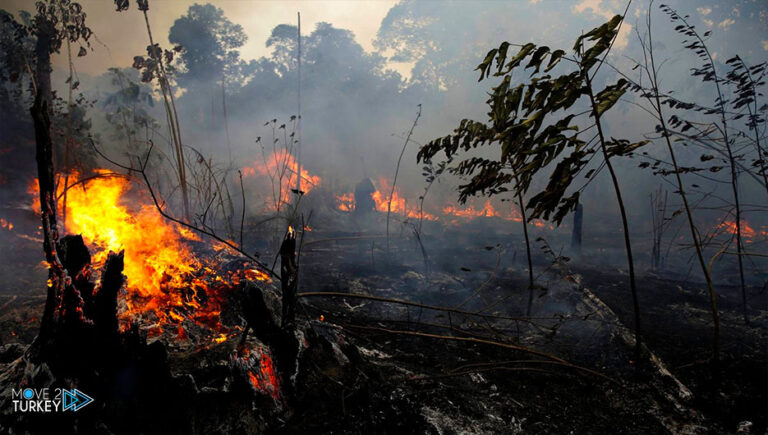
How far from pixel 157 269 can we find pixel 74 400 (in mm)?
1640

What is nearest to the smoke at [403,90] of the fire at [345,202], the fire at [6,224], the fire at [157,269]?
the fire at [345,202]

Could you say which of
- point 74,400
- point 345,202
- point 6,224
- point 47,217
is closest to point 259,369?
point 74,400

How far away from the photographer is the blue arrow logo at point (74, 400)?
5.65ft

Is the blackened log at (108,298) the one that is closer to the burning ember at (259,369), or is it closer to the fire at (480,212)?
the burning ember at (259,369)

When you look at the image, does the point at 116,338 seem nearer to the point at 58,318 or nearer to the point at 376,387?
the point at 58,318

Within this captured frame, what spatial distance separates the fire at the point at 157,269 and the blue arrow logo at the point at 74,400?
36.9 inches

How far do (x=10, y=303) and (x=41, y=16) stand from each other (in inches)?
191

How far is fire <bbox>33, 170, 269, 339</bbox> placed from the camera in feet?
Answer: 9.96

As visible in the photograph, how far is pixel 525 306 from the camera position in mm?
4910

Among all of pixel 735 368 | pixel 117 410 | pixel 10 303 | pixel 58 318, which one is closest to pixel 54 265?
pixel 58 318

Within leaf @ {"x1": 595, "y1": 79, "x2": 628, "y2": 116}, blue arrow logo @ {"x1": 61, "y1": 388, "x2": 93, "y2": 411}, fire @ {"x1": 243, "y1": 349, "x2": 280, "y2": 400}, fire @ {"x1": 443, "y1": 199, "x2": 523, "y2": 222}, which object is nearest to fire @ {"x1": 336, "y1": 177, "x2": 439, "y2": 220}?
fire @ {"x1": 443, "y1": 199, "x2": 523, "y2": 222}

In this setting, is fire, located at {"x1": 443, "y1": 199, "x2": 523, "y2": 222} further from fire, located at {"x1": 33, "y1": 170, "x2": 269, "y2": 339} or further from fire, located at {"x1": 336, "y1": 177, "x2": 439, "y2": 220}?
fire, located at {"x1": 33, "y1": 170, "x2": 269, "y2": 339}

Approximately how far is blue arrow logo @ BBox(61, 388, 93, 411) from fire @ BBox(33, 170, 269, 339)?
36.9 inches

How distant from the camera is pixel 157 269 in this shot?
10.5 feet
